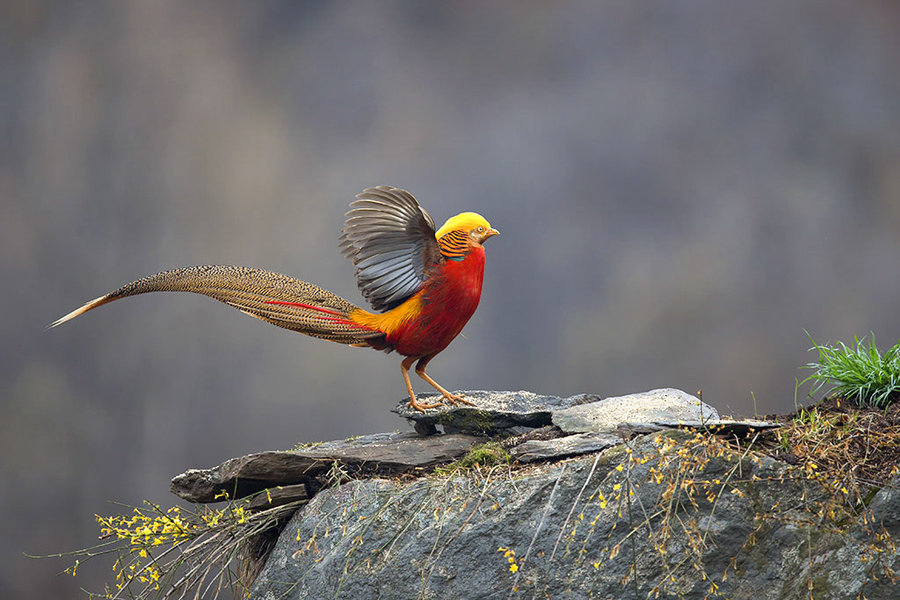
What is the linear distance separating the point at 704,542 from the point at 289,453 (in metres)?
1.54

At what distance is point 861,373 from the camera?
350 centimetres

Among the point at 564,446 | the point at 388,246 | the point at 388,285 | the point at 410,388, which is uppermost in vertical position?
the point at 388,246

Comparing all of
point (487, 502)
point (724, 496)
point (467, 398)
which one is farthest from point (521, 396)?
point (724, 496)

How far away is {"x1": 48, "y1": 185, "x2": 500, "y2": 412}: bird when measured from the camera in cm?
362

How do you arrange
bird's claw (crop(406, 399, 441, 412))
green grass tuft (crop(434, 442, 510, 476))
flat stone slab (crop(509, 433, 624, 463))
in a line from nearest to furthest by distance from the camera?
1. flat stone slab (crop(509, 433, 624, 463))
2. green grass tuft (crop(434, 442, 510, 476))
3. bird's claw (crop(406, 399, 441, 412))

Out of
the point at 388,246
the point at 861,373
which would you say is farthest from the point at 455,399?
the point at 861,373

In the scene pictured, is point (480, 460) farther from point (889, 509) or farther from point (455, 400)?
point (889, 509)

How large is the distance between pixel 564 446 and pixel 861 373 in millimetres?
1305

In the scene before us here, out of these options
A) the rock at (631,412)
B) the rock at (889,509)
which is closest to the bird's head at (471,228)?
the rock at (631,412)

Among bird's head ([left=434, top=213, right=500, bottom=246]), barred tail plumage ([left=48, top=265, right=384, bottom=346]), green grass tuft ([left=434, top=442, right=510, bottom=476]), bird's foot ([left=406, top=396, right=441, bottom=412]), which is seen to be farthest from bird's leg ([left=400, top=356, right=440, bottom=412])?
bird's head ([left=434, top=213, right=500, bottom=246])

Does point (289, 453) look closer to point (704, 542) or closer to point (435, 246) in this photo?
point (435, 246)

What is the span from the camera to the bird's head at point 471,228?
3.70 metres

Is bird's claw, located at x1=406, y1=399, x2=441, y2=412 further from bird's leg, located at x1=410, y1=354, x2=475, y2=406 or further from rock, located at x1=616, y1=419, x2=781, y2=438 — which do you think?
rock, located at x1=616, y1=419, x2=781, y2=438

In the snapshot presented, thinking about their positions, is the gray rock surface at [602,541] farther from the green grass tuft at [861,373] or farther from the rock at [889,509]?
the green grass tuft at [861,373]
